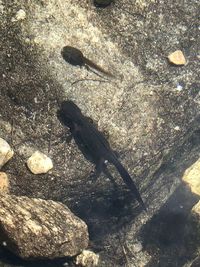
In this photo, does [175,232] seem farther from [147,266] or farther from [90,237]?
[90,237]

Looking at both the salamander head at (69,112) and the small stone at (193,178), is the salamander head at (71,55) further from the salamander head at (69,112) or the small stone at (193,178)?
the small stone at (193,178)

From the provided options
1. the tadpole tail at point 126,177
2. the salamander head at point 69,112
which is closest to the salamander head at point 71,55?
the salamander head at point 69,112

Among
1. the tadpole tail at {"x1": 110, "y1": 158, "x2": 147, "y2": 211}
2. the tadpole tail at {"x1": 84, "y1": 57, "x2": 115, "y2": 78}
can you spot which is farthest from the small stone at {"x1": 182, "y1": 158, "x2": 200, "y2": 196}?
the tadpole tail at {"x1": 84, "y1": 57, "x2": 115, "y2": 78}

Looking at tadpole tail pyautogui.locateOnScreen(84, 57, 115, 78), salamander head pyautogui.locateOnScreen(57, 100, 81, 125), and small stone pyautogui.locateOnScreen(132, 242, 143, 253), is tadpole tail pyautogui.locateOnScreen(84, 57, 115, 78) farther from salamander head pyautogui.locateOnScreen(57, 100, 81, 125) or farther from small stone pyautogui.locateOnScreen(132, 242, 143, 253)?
small stone pyautogui.locateOnScreen(132, 242, 143, 253)

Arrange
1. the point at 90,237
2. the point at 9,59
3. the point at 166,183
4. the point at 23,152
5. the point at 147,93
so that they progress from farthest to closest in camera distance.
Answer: the point at 166,183, the point at 90,237, the point at 147,93, the point at 23,152, the point at 9,59

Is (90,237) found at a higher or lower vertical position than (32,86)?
lower

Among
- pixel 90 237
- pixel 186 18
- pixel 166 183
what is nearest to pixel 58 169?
pixel 90 237
